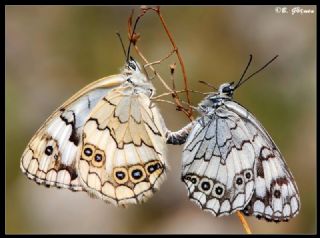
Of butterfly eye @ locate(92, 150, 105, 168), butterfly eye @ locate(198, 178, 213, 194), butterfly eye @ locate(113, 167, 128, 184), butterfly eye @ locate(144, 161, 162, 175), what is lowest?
butterfly eye @ locate(198, 178, 213, 194)

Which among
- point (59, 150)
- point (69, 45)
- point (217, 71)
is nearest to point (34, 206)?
point (69, 45)

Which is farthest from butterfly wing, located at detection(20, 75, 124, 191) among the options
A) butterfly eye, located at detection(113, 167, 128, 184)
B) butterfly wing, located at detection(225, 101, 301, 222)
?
butterfly wing, located at detection(225, 101, 301, 222)

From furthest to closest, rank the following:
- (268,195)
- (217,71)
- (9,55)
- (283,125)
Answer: (9,55) < (217,71) < (283,125) < (268,195)

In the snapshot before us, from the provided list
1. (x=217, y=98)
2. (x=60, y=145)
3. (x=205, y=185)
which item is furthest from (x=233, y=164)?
(x=60, y=145)

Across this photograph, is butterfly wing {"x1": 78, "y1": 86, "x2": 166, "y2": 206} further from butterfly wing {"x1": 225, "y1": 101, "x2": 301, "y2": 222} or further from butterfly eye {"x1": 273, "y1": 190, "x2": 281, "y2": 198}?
butterfly eye {"x1": 273, "y1": 190, "x2": 281, "y2": 198}

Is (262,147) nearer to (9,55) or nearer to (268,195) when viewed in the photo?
(268,195)

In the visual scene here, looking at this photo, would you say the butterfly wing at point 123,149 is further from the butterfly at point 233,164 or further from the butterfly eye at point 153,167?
the butterfly at point 233,164
